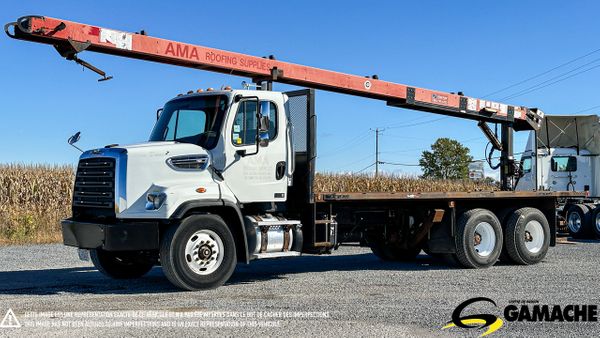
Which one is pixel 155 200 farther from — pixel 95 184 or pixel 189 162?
pixel 95 184

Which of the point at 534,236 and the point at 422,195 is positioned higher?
the point at 422,195

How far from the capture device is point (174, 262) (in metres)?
8.78

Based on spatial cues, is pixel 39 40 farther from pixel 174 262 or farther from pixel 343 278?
pixel 343 278

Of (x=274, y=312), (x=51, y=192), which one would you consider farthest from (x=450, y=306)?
(x=51, y=192)

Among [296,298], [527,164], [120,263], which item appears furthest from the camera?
[527,164]

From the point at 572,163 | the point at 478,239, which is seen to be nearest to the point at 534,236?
the point at 478,239

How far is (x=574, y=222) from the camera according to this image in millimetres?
20859

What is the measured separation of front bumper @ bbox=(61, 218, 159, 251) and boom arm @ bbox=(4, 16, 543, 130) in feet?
7.01

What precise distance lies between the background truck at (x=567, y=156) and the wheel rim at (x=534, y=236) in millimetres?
8479

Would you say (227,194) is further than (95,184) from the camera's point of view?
Yes

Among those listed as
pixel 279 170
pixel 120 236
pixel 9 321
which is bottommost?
pixel 9 321

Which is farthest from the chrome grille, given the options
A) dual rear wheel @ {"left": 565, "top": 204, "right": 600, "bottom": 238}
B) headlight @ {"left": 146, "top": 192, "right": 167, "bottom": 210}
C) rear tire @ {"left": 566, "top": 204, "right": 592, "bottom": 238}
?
rear tire @ {"left": 566, "top": 204, "right": 592, "bottom": 238}

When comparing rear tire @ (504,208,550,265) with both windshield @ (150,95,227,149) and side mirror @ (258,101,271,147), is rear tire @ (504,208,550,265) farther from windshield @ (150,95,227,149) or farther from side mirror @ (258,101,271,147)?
windshield @ (150,95,227,149)

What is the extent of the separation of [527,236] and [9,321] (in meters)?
9.78
